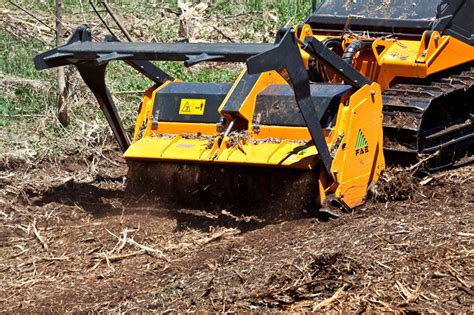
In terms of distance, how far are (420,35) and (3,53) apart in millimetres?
5770

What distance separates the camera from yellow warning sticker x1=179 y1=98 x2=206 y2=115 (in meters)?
8.17

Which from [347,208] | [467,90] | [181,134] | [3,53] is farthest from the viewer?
[3,53]

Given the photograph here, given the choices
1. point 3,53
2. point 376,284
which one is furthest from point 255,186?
point 3,53

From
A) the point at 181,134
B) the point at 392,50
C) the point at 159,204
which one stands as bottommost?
the point at 159,204

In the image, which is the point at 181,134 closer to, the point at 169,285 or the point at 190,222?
the point at 190,222

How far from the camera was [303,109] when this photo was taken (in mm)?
7125

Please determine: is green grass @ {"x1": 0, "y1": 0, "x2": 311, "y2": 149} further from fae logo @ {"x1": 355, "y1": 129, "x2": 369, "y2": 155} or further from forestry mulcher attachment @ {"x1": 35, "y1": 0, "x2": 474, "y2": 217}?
fae logo @ {"x1": 355, "y1": 129, "x2": 369, "y2": 155}

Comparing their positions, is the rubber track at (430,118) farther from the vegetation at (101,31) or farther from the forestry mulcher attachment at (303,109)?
the vegetation at (101,31)

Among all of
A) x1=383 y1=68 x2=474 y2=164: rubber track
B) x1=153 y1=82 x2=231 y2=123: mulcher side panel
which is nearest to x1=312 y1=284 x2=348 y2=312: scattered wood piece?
x1=383 y1=68 x2=474 y2=164: rubber track

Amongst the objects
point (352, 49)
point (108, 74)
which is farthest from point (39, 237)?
point (108, 74)

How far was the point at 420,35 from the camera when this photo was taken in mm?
8703

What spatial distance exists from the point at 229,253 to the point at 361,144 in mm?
1519

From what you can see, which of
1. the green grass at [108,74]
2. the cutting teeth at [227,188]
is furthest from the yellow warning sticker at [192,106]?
the green grass at [108,74]

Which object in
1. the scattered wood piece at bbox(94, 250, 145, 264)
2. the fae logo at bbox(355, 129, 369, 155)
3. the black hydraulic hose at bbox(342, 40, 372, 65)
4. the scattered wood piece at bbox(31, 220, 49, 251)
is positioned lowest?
the scattered wood piece at bbox(31, 220, 49, 251)
